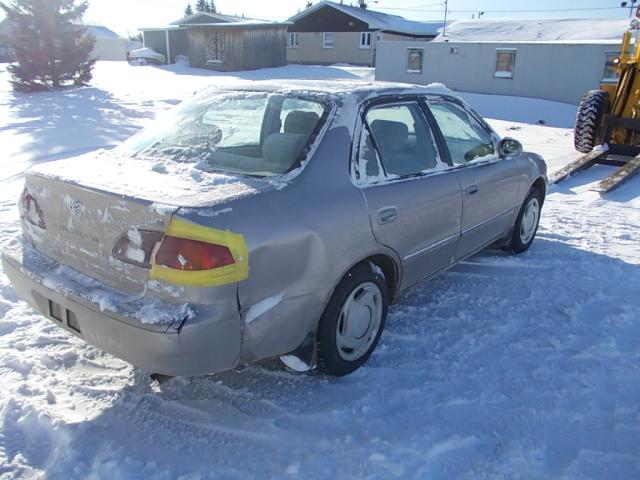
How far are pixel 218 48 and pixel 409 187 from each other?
3166cm

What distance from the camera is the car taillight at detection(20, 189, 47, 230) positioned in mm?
2736

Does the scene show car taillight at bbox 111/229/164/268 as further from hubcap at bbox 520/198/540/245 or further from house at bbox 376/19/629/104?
house at bbox 376/19/629/104

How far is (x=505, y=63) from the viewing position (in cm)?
2066

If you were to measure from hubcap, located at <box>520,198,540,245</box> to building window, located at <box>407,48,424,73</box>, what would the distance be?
63.5 feet

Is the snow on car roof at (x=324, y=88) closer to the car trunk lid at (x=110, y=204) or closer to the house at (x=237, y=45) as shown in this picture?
the car trunk lid at (x=110, y=204)

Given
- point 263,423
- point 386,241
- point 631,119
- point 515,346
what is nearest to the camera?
point 263,423

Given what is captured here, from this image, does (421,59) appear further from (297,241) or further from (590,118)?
(297,241)

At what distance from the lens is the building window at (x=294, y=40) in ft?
126

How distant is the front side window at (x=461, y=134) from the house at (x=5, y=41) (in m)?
21.0

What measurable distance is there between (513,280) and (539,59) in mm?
18235

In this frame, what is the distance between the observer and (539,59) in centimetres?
1959

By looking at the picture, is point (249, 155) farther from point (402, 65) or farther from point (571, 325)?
point (402, 65)

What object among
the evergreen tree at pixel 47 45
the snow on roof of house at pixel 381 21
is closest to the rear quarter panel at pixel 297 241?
the evergreen tree at pixel 47 45

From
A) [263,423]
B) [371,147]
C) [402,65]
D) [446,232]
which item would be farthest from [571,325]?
[402,65]
